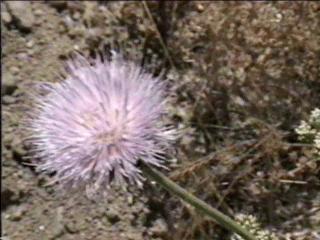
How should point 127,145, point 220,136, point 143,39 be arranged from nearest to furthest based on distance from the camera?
point 127,145
point 220,136
point 143,39

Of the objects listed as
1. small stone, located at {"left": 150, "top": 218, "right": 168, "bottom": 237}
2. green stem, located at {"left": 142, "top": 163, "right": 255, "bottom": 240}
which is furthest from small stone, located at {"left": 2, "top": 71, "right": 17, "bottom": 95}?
green stem, located at {"left": 142, "top": 163, "right": 255, "bottom": 240}

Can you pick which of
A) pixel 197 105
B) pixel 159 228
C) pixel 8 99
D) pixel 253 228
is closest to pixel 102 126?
pixel 253 228

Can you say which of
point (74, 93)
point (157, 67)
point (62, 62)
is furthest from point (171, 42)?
point (74, 93)

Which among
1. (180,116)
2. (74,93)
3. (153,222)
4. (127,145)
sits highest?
(74,93)

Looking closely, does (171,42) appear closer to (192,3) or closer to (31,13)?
(192,3)

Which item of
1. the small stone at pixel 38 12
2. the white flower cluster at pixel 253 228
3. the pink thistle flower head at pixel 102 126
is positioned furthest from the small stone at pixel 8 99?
the white flower cluster at pixel 253 228

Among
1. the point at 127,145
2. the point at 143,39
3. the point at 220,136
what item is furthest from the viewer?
the point at 143,39
